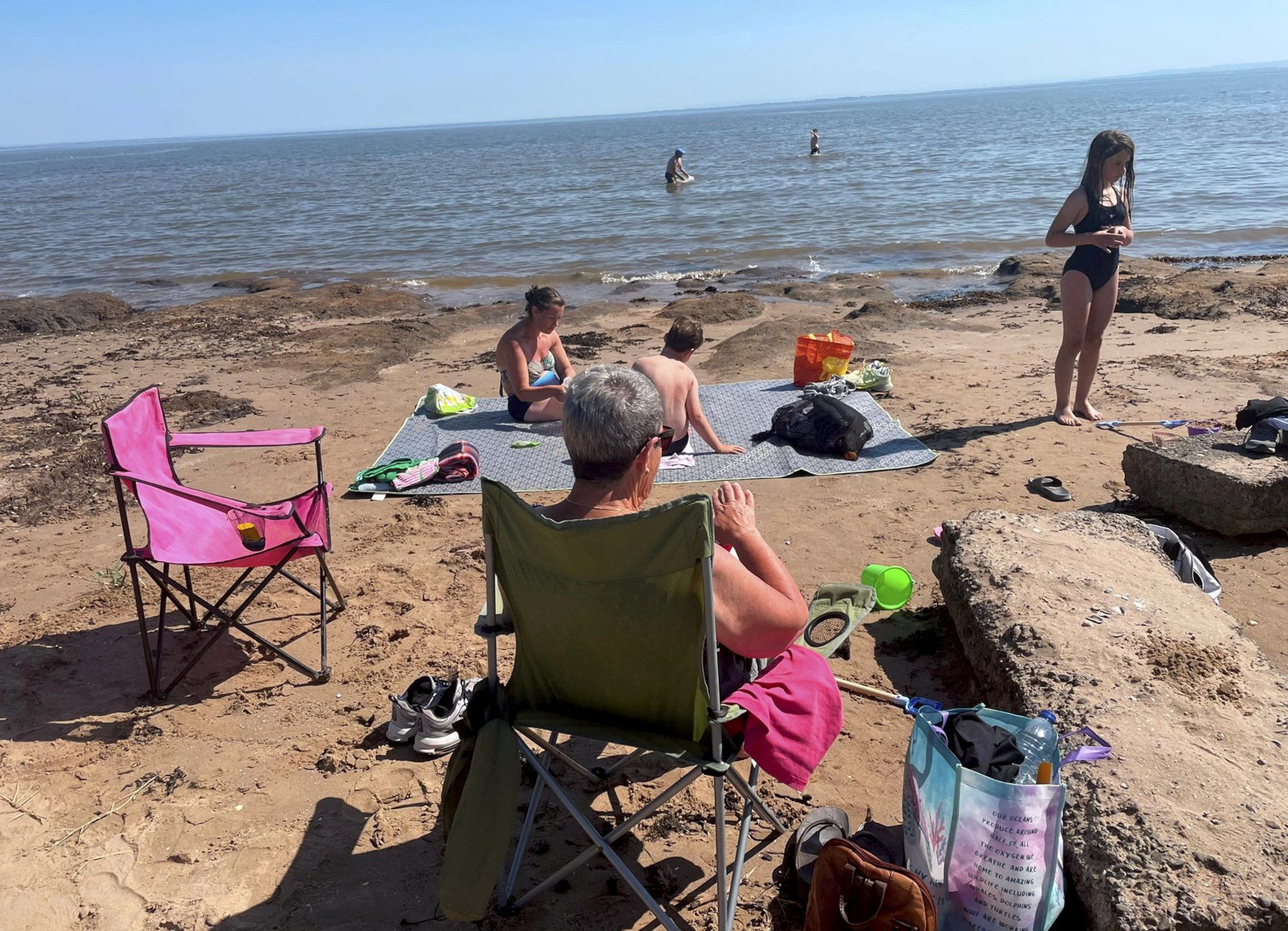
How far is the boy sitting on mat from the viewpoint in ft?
18.3

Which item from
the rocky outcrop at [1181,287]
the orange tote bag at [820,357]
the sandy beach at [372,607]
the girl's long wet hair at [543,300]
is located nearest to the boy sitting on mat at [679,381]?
the sandy beach at [372,607]

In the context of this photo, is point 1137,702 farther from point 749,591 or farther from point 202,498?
point 202,498

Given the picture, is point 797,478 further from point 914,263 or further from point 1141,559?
point 914,263

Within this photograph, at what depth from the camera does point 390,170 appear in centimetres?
5194

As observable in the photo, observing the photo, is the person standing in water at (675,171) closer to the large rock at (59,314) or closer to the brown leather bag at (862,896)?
the large rock at (59,314)

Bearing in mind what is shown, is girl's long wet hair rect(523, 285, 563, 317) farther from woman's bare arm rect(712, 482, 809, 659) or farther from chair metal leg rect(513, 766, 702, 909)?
chair metal leg rect(513, 766, 702, 909)

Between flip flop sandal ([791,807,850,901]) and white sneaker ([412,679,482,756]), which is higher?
flip flop sandal ([791,807,850,901])

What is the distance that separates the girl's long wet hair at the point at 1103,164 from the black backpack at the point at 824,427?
1965 millimetres

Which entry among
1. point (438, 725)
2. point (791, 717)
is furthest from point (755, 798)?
point (438, 725)

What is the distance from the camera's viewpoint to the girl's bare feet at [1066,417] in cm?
632

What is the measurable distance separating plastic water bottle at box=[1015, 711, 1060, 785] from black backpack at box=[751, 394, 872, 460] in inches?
145

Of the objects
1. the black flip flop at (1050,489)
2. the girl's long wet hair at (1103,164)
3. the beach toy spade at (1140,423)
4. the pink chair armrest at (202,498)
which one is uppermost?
the girl's long wet hair at (1103,164)

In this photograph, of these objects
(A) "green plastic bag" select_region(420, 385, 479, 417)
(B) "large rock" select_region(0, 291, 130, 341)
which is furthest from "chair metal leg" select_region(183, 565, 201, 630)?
(B) "large rock" select_region(0, 291, 130, 341)

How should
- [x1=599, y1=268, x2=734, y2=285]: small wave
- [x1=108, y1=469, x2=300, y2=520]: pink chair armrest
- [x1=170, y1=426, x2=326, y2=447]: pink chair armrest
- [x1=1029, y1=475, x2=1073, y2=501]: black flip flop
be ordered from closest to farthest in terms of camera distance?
[x1=108, y1=469, x2=300, y2=520]: pink chair armrest
[x1=170, y1=426, x2=326, y2=447]: pink chair armrest
[x1=1029, y1=475, x2=1073, y2=501]: black flip flop
[x1=599, y1=268, x2=734, y2=285]: small wave
